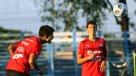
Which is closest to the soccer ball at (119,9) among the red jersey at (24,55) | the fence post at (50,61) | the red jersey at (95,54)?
the red jersey at (95,54)

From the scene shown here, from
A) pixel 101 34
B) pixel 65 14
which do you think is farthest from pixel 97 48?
pixel 65 14

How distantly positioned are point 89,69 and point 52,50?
10.1 m

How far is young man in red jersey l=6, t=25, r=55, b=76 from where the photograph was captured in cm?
734

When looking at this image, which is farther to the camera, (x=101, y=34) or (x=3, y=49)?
(x=3, y=49)

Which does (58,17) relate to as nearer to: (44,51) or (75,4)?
(75,4)

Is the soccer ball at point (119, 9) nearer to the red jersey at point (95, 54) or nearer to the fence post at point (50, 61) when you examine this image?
the red jersey at point (95, 54)

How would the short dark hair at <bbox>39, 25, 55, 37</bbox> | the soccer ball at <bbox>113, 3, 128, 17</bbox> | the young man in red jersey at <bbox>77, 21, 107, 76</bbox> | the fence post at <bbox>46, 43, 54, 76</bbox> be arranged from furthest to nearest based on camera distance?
the fence post at <bbox>46, 43, 54, 76</bbox>
the soccer ball at <bbox>113, 3, 128, 17</bbox>
the young man in red jersey at <bbox>77, 21, 107, 76</bbox>
the short dark hair at <bbox>39, 25, 55, 37</bbox>

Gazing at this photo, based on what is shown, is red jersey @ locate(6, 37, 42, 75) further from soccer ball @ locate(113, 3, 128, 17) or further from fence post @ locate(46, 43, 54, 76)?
fence post @ locate(46, 43, 54, 76)

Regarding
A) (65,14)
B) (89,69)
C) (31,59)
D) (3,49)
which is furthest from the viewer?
(65,14)

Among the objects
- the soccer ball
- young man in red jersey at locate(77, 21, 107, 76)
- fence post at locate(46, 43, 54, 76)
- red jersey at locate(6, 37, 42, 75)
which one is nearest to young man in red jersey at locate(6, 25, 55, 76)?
red jersey at locate(6, 37, 42, 75)

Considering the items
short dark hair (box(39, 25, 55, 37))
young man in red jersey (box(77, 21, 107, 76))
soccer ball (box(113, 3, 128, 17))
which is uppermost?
soccer ball (box(113, 3, 128, 17))

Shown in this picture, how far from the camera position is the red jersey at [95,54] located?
833 cm

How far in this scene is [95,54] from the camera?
27.3 feet

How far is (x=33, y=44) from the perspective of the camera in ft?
24.4
